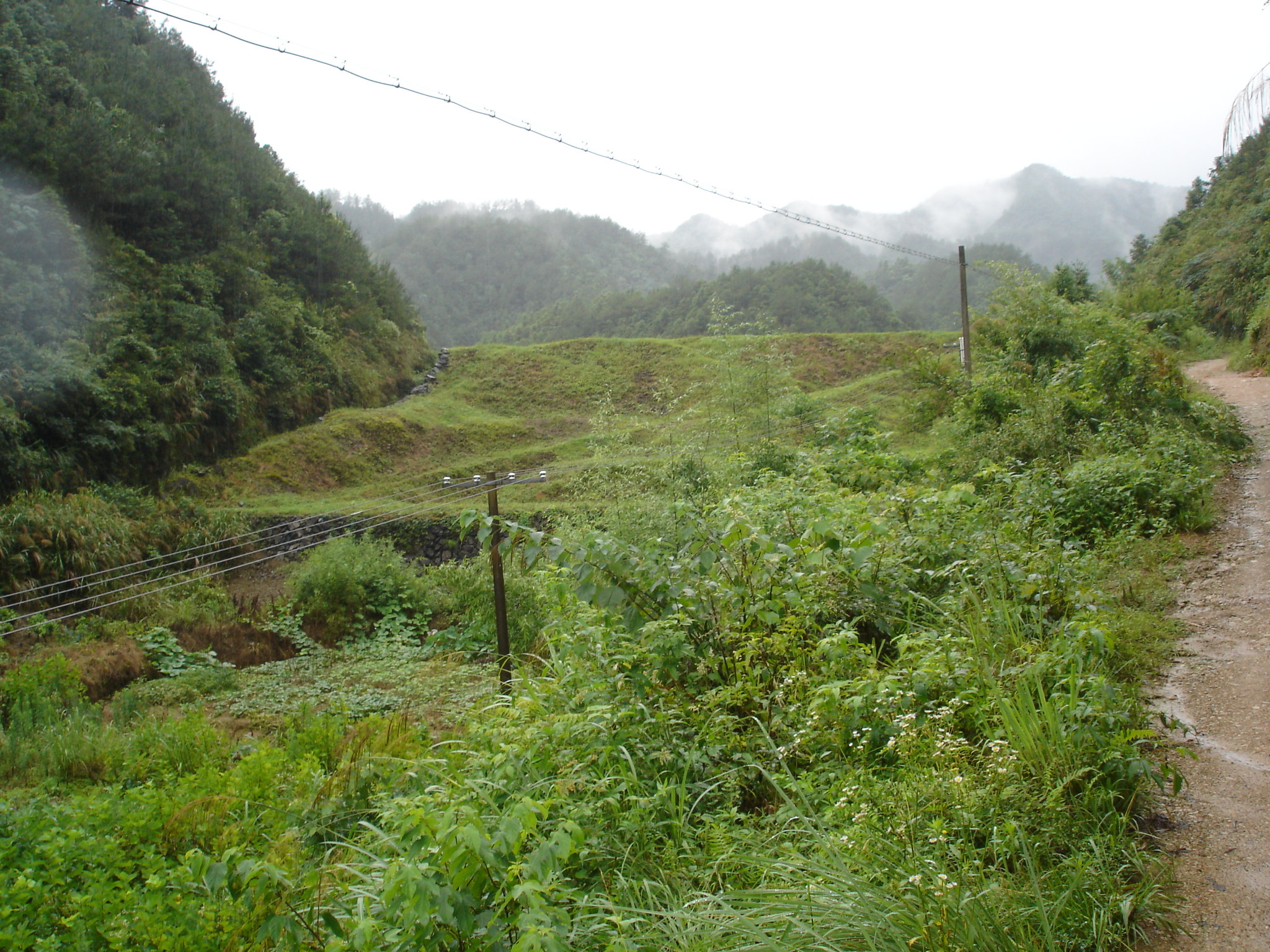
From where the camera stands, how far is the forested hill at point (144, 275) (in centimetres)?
1495

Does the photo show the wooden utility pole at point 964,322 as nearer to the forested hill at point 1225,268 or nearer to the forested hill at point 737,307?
the forested hill at point 1225,268

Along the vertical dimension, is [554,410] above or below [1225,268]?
below

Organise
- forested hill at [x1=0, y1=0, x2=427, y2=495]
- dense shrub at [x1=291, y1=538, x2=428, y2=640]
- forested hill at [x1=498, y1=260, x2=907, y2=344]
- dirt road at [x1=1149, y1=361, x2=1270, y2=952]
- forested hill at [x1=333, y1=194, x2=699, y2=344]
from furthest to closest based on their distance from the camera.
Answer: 1. forested hill at [x1=333, y1=194, x2=699, y2=344]
2. forested hill at [x1=498, y1=260, x2=907, y2=344]
3. forested hill at [x1=0, y1=0, x2=427, y2=495]
4. dense shrub at [x1=291, y1=538, x2=428, y2=640]
5. dirt road at [x1=1149, y1=361, x2=1270, y2=952]

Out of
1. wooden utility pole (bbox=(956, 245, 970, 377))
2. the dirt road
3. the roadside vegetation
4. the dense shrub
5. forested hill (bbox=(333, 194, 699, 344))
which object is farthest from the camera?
forested hill (bbox=(333, 194, 699, 344))

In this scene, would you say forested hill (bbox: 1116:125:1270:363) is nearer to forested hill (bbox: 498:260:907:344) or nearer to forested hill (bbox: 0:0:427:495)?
forested hill (bbox: 498:260:907:344)

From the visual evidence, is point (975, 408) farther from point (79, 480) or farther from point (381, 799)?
point (79, 480)

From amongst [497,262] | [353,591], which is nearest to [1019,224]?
[497,262]

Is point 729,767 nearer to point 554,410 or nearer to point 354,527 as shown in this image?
point 354,527

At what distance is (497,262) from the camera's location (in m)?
67.4

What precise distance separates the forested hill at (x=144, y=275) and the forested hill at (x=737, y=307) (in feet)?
55.0

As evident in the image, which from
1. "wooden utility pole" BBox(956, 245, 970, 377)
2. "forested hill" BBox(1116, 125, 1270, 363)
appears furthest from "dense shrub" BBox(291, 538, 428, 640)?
"forested hill" BBox(1116, 125, 1270, 363)

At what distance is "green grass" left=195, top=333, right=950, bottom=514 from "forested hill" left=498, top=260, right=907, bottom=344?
33.6ft

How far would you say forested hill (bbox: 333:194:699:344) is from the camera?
60.4m

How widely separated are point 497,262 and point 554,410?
154 ft
